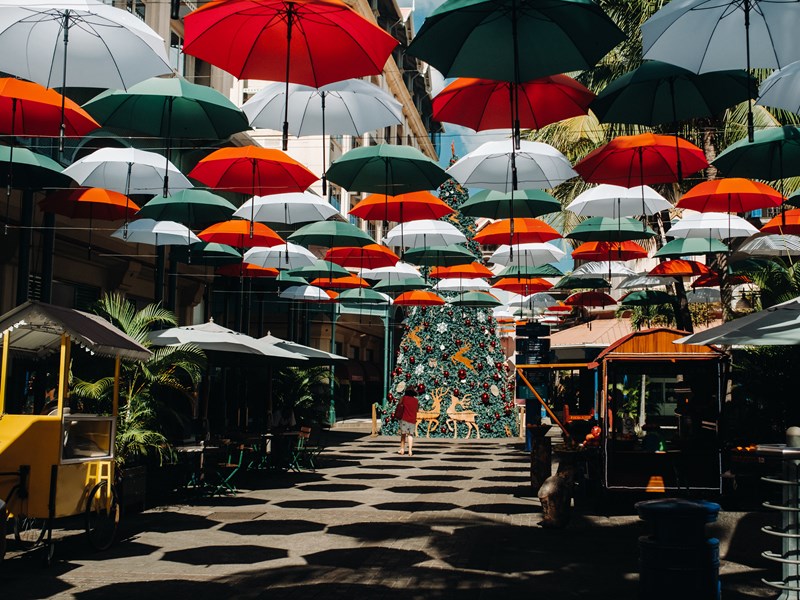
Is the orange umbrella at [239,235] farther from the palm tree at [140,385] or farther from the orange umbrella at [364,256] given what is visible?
the palm tree at [140,385]

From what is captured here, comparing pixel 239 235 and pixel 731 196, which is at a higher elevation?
pixel 731 196

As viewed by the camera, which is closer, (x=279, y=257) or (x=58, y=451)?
(x=58, y=451)

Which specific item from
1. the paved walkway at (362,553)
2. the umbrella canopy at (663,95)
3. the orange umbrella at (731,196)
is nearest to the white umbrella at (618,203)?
the orange umbrella at (731,196)

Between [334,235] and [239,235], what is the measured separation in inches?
77.1

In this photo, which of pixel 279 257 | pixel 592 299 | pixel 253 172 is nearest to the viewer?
pixel 253 172

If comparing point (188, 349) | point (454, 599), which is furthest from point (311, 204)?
point (454, 599)

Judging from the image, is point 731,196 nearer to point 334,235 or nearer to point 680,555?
point 334,235

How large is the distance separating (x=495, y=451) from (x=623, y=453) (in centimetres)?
1165

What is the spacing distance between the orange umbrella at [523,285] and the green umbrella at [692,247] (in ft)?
19.0

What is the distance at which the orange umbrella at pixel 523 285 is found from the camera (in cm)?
2594

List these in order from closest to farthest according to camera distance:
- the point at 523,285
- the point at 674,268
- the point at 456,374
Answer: the point at 674,268, the point at 523,285, the point at 456,374

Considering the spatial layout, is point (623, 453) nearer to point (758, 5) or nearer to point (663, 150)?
point (663, 150)

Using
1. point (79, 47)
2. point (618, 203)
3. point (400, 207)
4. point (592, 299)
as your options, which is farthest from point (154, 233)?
point (592, 299)

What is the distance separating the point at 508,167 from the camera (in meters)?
15.3
